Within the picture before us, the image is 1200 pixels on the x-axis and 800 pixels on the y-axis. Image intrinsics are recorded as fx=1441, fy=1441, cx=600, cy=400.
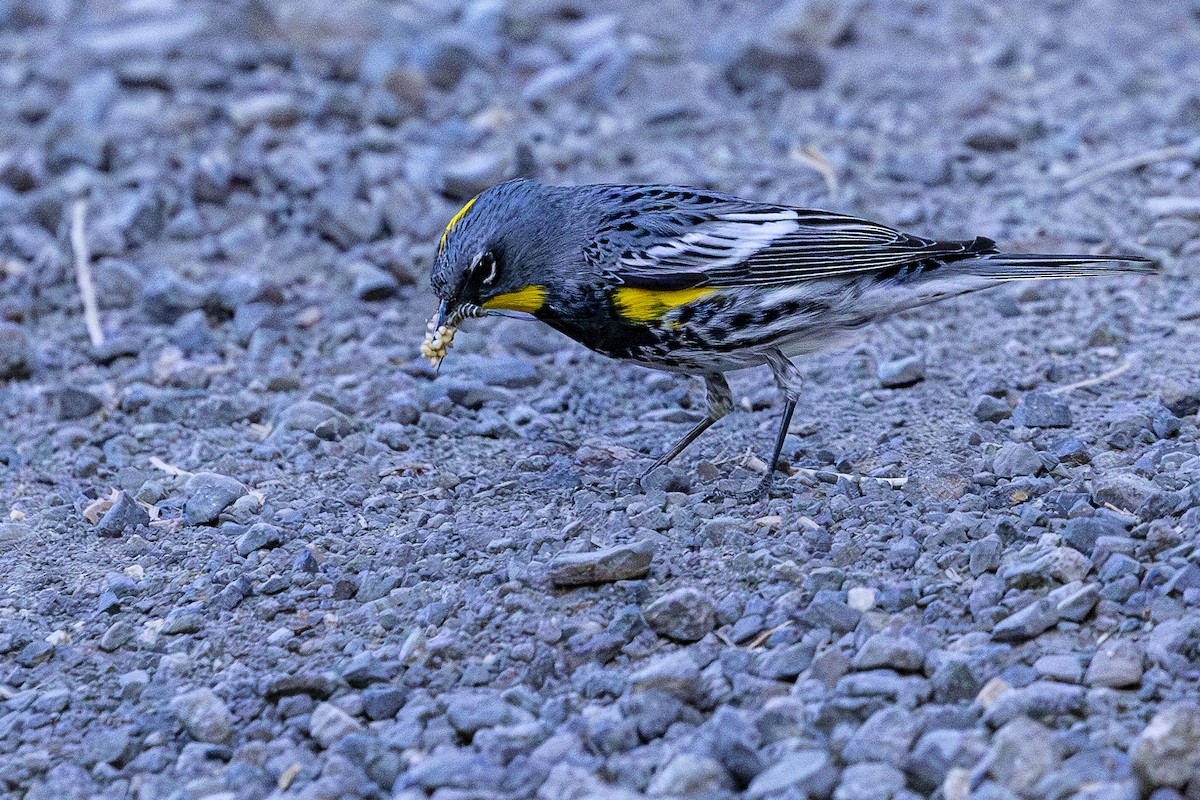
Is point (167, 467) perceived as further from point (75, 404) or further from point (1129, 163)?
point (1129, 163)

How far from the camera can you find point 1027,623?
3.85 m

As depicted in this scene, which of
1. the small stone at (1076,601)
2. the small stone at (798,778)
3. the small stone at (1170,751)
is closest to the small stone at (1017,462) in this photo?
the small stone at (1076,601)

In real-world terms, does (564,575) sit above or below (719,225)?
below

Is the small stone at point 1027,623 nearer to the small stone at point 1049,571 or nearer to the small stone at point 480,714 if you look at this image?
the small stone at point 1049,571

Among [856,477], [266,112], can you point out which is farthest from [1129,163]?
[266,112]

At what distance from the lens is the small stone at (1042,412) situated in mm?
5305

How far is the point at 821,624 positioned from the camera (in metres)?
4.03

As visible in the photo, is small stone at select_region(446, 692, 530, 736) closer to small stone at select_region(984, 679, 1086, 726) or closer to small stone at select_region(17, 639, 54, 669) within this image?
small stone at select_region(984, 679, 1086, 726)

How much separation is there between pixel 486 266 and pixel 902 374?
1894 millimetres

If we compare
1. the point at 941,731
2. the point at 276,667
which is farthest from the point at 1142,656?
the point at 276,667

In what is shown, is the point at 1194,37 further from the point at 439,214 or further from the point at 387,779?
the point at 387,779

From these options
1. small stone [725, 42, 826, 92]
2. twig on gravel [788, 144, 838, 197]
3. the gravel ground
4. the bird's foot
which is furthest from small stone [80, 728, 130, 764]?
small stone [725, 42, 826, 92]

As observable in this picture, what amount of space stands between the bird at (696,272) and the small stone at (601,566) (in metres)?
0.70

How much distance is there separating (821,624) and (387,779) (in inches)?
49.9
